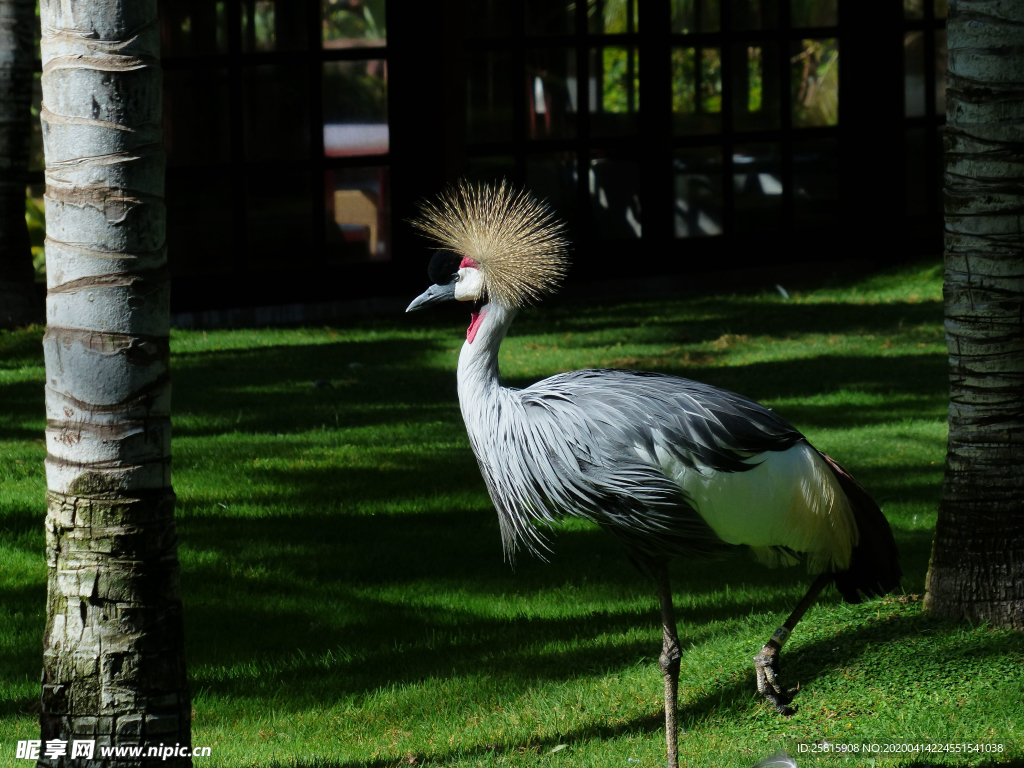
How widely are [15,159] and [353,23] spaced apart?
4.13m

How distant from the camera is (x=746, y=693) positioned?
16.2 ft

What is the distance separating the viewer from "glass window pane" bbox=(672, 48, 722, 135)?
598 inches

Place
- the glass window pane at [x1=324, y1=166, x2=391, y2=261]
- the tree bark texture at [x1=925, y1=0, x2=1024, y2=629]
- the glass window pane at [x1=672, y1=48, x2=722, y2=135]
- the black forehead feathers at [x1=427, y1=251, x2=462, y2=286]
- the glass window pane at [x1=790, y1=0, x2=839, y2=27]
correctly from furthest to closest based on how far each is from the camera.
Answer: the glass window pane at [x1=790, y1=0, x2=839, y2=27] < the glass window pane at [x1=672, y1=48, x2=722, y2=135] < the glass window pane at [x1=324, y1=166, x2=391, y2=261] < the tree bark texture at [x1=925, y1=0, x2=1024, y2=629] < the black forehead feathers at [x1=427, y1=251, x2=462, y2=286]

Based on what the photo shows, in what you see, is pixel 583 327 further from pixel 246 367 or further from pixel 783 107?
pixel 783 107

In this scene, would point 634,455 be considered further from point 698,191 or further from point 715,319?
point 698,191

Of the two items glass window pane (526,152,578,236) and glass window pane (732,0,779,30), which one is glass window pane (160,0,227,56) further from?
glass window pane (732,0,779,30)

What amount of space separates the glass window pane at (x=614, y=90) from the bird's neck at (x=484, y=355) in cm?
1072

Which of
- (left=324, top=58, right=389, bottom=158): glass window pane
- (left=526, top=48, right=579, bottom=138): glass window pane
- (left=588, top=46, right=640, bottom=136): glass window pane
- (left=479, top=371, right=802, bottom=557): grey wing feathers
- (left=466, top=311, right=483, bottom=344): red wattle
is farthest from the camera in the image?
(left=588, top=46, right=640, bottom=136): glass window pane

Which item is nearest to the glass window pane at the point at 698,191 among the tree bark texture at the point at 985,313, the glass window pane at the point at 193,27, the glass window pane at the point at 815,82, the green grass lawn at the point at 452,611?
the glass window pane at the point at 815,82

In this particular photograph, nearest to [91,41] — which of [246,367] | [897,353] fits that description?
[246,367]

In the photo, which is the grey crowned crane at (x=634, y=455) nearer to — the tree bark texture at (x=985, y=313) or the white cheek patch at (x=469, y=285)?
the white cheek patch at (x=469, y=285)

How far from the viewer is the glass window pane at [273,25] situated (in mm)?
12734

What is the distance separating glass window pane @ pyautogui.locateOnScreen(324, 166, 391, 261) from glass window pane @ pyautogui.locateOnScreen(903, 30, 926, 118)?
716 centimetres

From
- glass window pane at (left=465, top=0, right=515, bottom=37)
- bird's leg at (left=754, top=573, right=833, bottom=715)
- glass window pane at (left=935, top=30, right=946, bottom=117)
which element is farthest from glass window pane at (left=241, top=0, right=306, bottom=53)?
bird's leg at (left=754, top=573, right=833, bottom=715)
